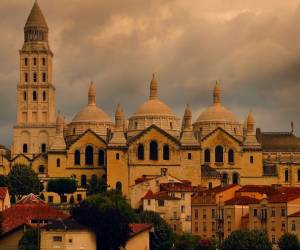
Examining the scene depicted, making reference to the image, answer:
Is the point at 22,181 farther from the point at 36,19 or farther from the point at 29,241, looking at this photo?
the point at 29,241

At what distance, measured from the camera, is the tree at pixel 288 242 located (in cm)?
10931

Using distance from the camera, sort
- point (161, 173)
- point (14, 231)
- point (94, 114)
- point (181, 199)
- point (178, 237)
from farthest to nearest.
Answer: point (94, 114) → point (161, 173) → point (181, 199) → point (178, 237) → point (14, 231)

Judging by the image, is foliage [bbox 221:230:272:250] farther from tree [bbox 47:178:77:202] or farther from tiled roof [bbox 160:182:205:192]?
tree [bbox 47:178:77:202]

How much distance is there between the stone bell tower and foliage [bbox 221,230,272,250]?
50.6 meters

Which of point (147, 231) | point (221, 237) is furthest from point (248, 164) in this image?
point (147, 231)

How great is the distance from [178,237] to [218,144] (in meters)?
36.6

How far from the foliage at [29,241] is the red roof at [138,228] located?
7.22 m

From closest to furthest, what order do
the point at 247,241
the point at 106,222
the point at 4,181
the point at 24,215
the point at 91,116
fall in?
the point at 106,222, the point at 24,215, the point at 247,241, the point at 4,181, the point at 91,116

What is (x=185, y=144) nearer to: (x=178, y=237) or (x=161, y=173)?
(x=161, y=173)

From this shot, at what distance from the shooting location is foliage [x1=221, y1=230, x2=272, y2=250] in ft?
356

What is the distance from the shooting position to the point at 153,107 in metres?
155

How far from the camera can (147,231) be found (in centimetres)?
10712

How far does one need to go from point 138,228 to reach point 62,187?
1289 inches

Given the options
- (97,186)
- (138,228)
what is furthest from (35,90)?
(138,228)
